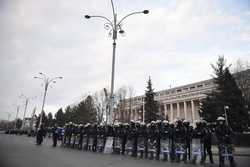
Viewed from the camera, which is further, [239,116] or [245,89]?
[245,89]

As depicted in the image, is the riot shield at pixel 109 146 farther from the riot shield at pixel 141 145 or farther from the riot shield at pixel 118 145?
the riot shield at pixel 141 145

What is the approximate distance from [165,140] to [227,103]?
25332 mm

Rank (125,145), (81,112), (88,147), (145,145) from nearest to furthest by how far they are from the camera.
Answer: (145,145)
(125,145)
(88,147)
(81,112)

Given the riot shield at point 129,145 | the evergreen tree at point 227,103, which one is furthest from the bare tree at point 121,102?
the riot shield at point 129,145

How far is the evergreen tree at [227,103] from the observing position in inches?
1324

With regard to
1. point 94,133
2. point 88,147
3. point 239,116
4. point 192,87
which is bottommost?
point 88,147

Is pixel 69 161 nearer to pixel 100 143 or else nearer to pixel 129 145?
pixel 129 145

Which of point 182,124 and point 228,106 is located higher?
point 228,106

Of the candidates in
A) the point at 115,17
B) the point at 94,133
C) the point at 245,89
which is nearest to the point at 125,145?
the point at 94,133

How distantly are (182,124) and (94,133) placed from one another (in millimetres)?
7515

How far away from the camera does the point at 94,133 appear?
56.5ft

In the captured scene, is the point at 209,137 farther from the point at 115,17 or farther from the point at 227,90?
the point at 227,90

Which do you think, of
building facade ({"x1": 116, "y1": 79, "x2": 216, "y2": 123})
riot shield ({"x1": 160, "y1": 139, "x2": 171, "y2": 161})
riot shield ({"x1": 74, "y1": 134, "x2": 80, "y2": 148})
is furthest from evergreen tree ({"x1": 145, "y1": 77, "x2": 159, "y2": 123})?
riot shield ({"x1": 160, "y1": 139, "x2": 171, "y2": 161})

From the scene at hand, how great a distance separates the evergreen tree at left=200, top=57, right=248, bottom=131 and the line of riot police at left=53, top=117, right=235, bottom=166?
23409 mm
